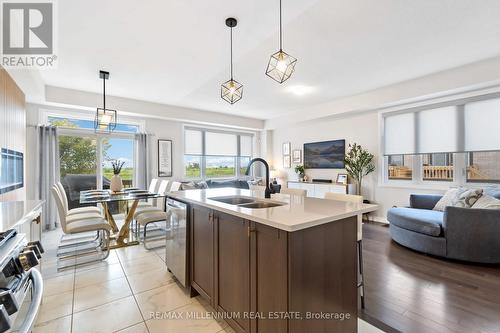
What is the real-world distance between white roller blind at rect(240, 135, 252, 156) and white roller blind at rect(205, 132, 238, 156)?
241mm

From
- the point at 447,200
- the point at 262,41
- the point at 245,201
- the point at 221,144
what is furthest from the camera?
the point at 221,144

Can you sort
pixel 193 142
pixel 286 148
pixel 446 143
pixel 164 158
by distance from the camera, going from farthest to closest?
pixel 286 148
pixel 193 142
pixel 164 158
pixel 446 143

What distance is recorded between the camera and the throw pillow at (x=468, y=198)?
Result: 3.22m

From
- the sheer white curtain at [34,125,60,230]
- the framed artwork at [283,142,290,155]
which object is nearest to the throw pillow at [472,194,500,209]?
the framed artwork at [283,142,290,155]

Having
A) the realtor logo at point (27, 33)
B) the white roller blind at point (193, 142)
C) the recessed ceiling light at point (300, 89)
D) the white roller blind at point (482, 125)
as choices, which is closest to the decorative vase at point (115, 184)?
the realtor logo at point (27, 33)

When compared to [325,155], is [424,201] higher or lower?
lower

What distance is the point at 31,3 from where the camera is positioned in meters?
2.15

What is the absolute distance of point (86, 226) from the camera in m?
2.93

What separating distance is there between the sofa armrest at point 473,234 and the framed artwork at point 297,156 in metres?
4.03

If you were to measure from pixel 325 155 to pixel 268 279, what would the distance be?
5.12m

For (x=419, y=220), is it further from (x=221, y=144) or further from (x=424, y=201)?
(x=221, y=144)

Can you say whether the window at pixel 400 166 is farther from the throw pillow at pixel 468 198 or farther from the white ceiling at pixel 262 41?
the white ceiling at pixel 262 41

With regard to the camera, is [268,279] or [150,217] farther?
[150,217]

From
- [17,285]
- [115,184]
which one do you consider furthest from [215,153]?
[17,285]
